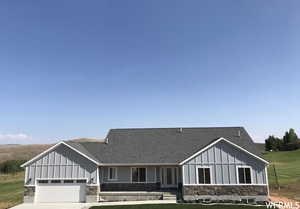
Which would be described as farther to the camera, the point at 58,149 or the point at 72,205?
the point at 58,149

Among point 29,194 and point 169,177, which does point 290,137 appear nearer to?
point 169,177

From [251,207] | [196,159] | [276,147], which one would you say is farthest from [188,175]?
[276,147]

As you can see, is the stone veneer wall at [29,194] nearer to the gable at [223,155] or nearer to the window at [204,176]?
the gable at [223,155]

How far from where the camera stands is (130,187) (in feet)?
70.3

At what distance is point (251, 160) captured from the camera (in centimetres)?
1959

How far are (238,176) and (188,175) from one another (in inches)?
160

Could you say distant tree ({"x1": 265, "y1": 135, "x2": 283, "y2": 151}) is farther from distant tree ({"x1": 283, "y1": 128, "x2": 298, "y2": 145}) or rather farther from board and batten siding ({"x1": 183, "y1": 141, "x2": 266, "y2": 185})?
board and batten siding ({"x1": 183, "y1": 141, "x2": 266, "y2": 185})

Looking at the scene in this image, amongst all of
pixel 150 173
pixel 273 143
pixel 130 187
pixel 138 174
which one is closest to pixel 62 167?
pixel 130 187

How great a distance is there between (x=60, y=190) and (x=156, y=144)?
32.1ft

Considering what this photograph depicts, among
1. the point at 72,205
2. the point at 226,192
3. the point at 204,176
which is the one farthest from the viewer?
the point at 204,176

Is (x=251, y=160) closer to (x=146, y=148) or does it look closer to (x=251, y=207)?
(x=251, y=207)

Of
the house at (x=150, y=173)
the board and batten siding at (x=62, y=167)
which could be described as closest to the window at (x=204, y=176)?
the house at (x=150, y=173)

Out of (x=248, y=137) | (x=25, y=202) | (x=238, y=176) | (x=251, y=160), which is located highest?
(x=248, y=137)

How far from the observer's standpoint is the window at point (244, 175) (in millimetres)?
19375
